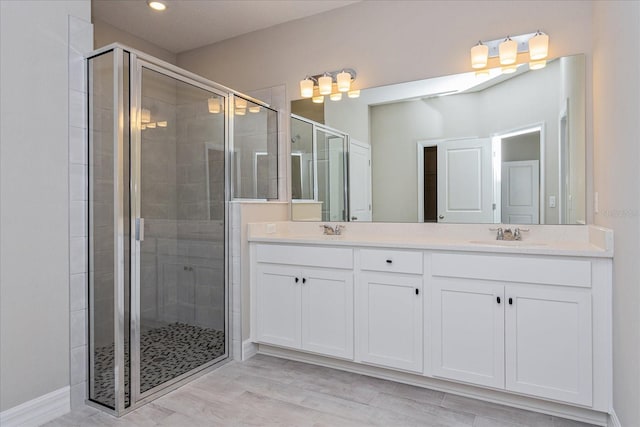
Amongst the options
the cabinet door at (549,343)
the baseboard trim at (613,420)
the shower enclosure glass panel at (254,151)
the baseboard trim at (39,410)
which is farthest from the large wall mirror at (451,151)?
the baseboard trim at (39,410)

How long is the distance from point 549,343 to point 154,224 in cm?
233

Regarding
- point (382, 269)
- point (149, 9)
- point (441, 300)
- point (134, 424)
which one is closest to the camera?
point (134, 424)

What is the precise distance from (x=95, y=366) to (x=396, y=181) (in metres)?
2.30

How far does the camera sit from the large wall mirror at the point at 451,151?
2.40 m

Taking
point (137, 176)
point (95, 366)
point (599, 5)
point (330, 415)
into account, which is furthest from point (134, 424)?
point (599, 5)

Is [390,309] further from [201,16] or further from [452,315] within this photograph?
[201,16]

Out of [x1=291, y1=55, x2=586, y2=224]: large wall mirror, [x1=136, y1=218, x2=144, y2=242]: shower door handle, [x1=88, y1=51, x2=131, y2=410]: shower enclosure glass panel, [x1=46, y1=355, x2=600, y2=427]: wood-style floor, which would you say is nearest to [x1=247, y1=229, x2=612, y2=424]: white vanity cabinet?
[x1=46, y1=355, x2=600, y2=427]: wood-style floor

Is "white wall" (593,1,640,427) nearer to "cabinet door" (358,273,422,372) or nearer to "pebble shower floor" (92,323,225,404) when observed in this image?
"cabinet door" (358,273,422,372)

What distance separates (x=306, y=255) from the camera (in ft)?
8.78

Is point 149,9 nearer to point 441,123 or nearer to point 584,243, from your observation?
point 441,123

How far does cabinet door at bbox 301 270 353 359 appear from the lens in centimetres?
253

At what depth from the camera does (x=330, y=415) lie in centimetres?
205

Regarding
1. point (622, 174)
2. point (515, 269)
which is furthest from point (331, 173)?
point (622, 174)

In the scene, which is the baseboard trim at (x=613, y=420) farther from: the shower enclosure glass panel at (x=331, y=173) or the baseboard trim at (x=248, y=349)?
the baseboard trim at (x=248, y=349)
